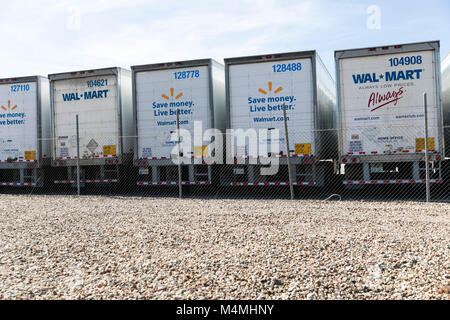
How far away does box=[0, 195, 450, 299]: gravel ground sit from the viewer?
414cm

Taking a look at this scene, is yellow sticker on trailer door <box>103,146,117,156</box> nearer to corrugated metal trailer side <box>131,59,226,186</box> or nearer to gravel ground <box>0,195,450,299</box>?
corrugated metal trailer side <box>131,59,226,186</box>

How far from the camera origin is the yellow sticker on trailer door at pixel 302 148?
38.4ft

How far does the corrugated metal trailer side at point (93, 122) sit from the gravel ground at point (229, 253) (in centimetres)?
435

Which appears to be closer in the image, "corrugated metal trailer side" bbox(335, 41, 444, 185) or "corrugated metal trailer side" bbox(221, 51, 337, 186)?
"corrugated metal trailer side" bbox(335, 41, 444, 185)

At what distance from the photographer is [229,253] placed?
5.42 m

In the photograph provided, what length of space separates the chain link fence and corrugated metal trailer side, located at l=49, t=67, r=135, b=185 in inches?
1.5

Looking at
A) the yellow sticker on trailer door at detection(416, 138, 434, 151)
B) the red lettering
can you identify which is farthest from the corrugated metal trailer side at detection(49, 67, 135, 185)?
the yellow sticker on trailer door at detection(416, 138, 434, 151)

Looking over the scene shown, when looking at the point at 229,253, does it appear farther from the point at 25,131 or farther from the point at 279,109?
the point at 25,131

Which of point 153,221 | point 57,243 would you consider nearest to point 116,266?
point 57,243

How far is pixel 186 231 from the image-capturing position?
6.96m

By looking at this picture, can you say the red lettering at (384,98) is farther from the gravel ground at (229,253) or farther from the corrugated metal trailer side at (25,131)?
the corrugated metal trailer side at (25,131)

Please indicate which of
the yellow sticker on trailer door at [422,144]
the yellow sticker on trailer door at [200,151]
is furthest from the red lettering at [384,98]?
the yellow sticker on trailer door at [200,151]

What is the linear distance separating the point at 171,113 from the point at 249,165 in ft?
8.80

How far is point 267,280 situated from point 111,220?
15.2ft
